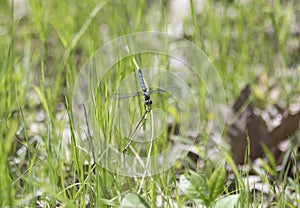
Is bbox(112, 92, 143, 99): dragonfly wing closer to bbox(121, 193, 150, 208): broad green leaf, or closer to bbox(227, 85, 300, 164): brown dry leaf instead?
bbox(121, 193, 150, 208): broad green leaf

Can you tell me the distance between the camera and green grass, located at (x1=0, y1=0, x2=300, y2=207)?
1.38 meters

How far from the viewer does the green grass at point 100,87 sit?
1.38 metres

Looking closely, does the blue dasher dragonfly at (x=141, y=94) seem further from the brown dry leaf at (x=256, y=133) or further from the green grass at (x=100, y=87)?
the brown dry leaf at (x=256, y=133)

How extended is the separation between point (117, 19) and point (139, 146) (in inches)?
21.8

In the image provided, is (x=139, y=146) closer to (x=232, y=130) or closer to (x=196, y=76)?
(x=232, y=130)

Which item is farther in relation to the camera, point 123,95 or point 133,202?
point 123,95

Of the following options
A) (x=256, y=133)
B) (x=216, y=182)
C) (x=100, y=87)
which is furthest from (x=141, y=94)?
(x=256, y=133)

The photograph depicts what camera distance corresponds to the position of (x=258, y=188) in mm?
1716

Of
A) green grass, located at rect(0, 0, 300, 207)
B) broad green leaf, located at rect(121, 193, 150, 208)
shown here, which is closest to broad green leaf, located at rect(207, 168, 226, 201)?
green grass, located at rect(0, 0, 300, 207)

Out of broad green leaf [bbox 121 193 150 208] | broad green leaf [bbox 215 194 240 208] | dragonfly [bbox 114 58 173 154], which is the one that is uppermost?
dragonfly [bbox 114 58 173 154]

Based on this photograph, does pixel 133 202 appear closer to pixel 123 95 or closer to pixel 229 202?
pixel 229 202

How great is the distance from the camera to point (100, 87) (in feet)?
4.65

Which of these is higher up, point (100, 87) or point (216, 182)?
point (100, 87)

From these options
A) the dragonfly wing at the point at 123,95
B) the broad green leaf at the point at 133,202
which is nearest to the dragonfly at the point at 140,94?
the dragonfly wing at the point at 123,95
